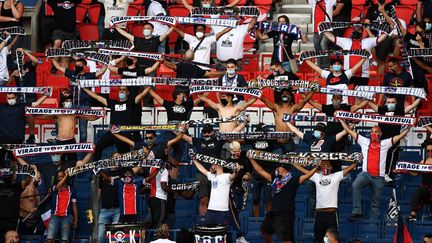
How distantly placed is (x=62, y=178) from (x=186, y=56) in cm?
532

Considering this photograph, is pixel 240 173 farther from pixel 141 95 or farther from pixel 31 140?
pixel 31 140

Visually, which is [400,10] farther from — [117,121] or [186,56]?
[117,121]

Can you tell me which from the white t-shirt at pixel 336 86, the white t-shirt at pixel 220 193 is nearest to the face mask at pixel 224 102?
the white t-shirt at pixel 336 86

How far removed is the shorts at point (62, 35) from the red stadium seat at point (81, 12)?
1153 millimetres

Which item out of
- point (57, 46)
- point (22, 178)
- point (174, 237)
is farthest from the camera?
point (57, 46)

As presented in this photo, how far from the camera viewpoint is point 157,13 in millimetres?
45906

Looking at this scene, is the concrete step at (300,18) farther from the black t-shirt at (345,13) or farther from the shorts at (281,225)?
the shorts at (281,225)

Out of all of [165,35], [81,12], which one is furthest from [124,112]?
[81,12]

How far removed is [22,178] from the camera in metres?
41.9

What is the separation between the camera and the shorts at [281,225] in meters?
38.4

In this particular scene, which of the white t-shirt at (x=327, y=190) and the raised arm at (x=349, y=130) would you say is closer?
the white t-shirt at (x=327, y=190)

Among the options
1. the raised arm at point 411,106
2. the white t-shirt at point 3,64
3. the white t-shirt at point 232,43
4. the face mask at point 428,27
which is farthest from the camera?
the face mask at point 428,27

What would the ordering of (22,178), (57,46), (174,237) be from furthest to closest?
(57,46), (22,178), (174,237)

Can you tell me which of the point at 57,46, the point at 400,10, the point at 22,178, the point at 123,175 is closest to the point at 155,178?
the point at 123,175
